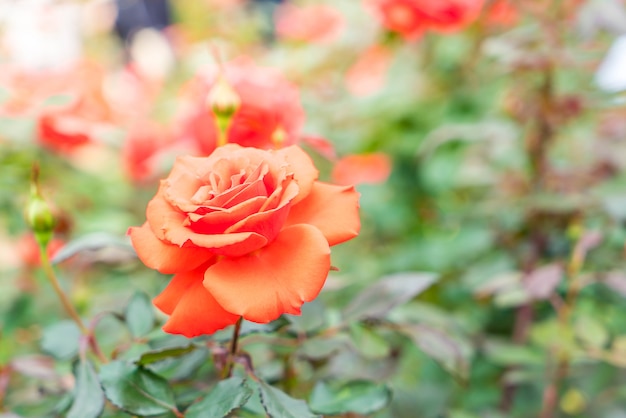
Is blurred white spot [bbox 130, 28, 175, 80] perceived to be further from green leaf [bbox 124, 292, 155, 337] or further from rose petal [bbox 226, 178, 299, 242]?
rose petal [bbox 226, 178, 299, 242]

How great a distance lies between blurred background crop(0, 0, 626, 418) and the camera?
0.61m

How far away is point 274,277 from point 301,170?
0.08m

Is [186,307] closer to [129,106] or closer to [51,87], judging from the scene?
[51,87]

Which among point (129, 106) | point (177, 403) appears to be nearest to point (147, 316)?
point (177, 403)

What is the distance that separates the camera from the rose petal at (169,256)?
14.6 inches

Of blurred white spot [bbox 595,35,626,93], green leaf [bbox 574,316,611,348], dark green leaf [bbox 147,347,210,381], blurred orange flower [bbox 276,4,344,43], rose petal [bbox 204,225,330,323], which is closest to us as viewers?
rose petal [bbox 204,225,330,323]

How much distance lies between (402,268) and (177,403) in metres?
0.56

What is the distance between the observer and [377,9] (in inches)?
35.7

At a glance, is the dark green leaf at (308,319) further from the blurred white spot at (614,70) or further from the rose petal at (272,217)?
the blurred white spot at (614,70)

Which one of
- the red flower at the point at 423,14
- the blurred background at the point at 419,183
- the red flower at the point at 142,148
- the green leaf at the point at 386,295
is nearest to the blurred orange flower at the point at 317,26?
the blurred background at the point at 419,183

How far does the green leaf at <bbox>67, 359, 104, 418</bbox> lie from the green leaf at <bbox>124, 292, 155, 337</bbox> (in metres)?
0.05

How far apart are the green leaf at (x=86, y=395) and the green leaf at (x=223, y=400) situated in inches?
2.5

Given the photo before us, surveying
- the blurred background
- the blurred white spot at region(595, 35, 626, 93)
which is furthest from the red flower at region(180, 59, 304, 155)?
the blurred white spot at region(595, 35, 626, 93)

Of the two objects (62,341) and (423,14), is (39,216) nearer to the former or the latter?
(62,341)
